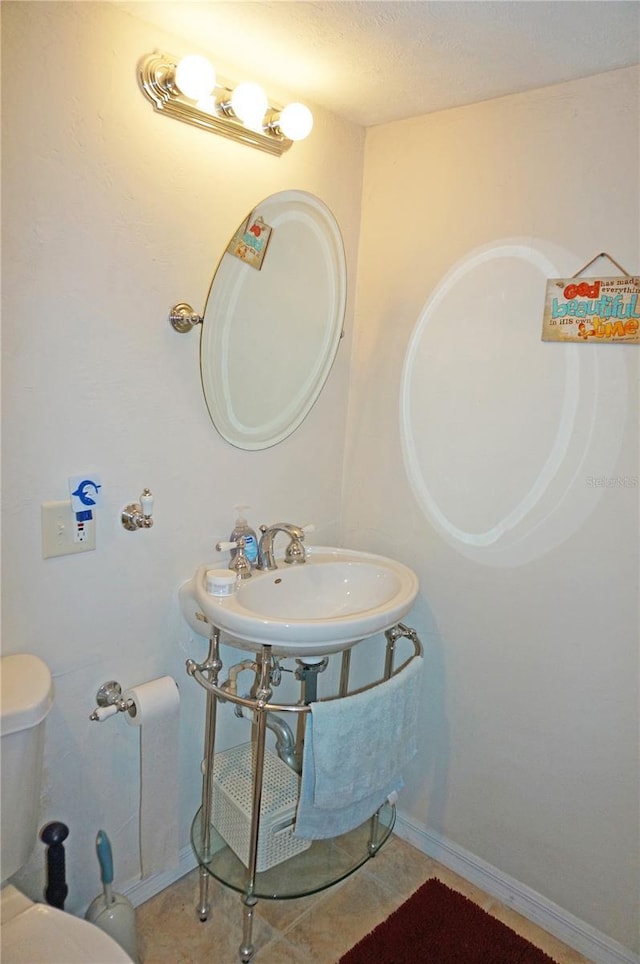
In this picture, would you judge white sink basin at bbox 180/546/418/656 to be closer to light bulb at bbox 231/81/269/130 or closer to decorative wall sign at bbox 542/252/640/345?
decorative wall sign at bbox 542/252/640/345

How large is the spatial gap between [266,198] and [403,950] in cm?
188

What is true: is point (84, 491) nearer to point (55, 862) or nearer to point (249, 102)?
point (55, 862)

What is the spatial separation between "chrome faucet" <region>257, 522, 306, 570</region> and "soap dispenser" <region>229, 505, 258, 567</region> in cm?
2

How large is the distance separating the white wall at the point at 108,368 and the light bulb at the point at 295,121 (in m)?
0.14

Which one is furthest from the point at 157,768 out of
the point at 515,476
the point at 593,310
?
the point at 593,310

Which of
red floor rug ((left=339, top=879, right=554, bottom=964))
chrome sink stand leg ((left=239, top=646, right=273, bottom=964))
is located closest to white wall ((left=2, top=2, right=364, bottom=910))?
chrome sink stand leg ((left=239, top=646, right=273, bottom=964))

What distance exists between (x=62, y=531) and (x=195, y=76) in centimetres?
95

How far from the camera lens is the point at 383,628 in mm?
1375

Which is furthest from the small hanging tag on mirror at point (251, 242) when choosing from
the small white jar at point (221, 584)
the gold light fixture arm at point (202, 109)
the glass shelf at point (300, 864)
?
the glass shelf at point (300, 864)

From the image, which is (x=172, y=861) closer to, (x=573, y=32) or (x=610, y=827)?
(x=610, y=827)

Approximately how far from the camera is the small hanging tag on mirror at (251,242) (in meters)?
1.46

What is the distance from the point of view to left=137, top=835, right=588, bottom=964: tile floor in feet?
4.98

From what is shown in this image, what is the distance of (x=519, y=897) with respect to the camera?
5.52 ft

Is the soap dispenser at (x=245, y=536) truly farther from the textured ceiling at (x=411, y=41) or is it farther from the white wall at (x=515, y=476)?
the textured ceiling at (x=411, y=41)
